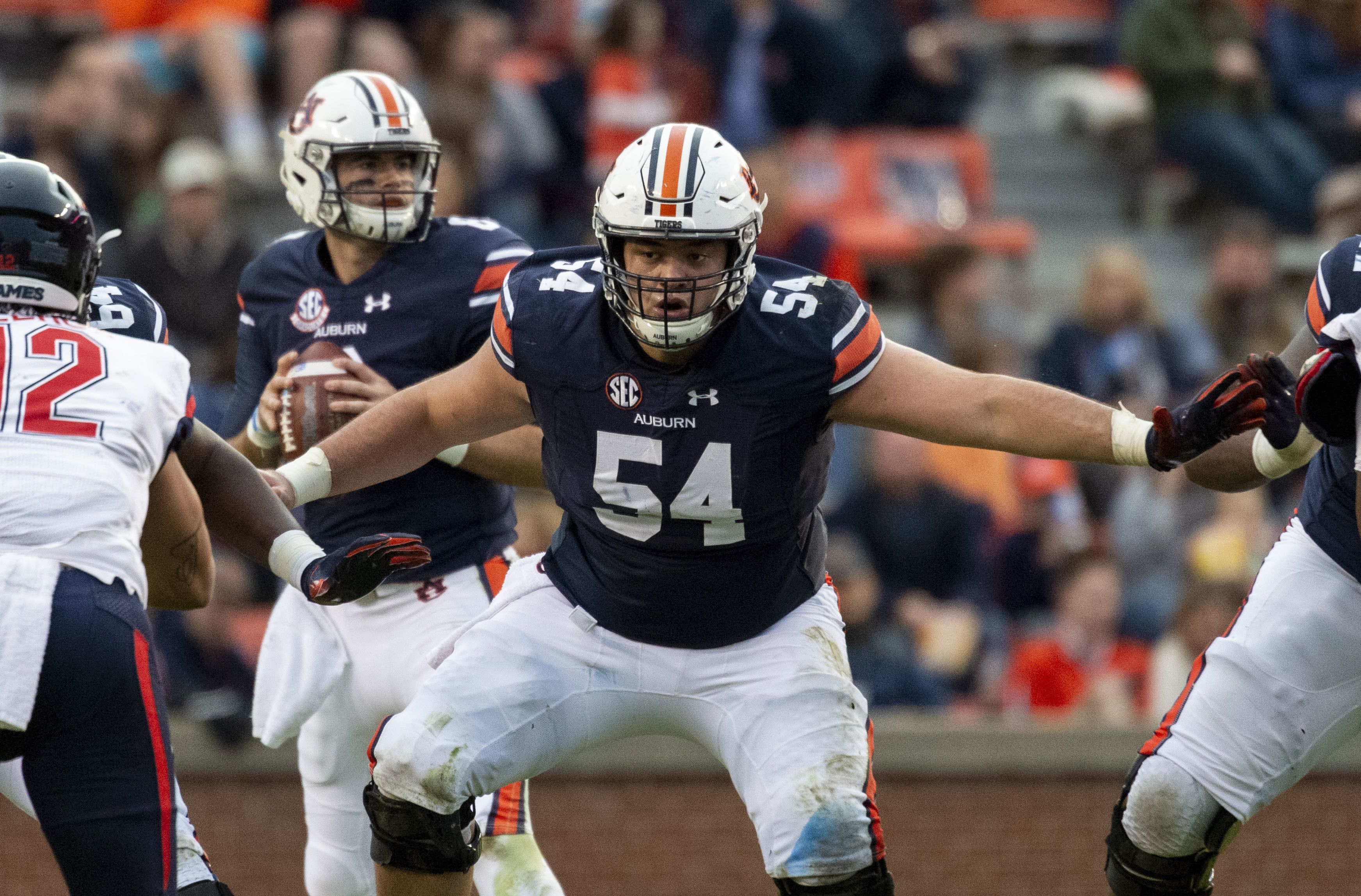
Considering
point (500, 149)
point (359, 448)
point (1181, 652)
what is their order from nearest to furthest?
point (359, 448), point (1181, 652), point (500, 149)

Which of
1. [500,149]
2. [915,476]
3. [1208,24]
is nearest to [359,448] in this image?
[915,476]

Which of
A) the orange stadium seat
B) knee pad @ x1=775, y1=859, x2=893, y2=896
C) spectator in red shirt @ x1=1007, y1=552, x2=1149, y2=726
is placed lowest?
spectator in red shirt @ x1=1007, y1=552, x2=1149, y2=726

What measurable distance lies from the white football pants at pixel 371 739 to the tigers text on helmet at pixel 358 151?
101 cm

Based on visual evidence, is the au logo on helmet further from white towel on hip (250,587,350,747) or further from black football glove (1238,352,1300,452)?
black football glove (1238,352,1300,452)

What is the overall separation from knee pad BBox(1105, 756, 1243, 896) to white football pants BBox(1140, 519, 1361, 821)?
6cm

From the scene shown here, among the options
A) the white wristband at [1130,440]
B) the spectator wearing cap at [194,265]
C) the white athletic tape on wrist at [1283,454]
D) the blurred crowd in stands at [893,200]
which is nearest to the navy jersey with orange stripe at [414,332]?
the white wristband at [1130,440]

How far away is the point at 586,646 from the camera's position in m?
4.33

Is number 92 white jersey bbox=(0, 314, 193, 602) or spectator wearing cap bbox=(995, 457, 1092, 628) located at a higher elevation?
number 92 white jersey bbox=(0, 314, 193, 602)

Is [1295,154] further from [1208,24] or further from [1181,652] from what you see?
[1181,652]

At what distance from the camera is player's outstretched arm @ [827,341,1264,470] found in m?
3.92

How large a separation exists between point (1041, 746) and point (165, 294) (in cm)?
453

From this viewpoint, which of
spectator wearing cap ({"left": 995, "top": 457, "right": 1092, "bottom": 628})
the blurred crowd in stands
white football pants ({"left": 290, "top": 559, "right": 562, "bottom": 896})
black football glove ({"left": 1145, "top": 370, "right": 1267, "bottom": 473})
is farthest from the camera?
spectator wearing cap ({"left": 995, "top": 457, "right": 1092, "bottom": 628})

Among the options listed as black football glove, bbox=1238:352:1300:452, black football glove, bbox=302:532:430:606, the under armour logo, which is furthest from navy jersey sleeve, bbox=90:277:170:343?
black football glove, bbox=1238:352:1300:452

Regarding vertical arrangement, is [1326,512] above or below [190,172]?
above
